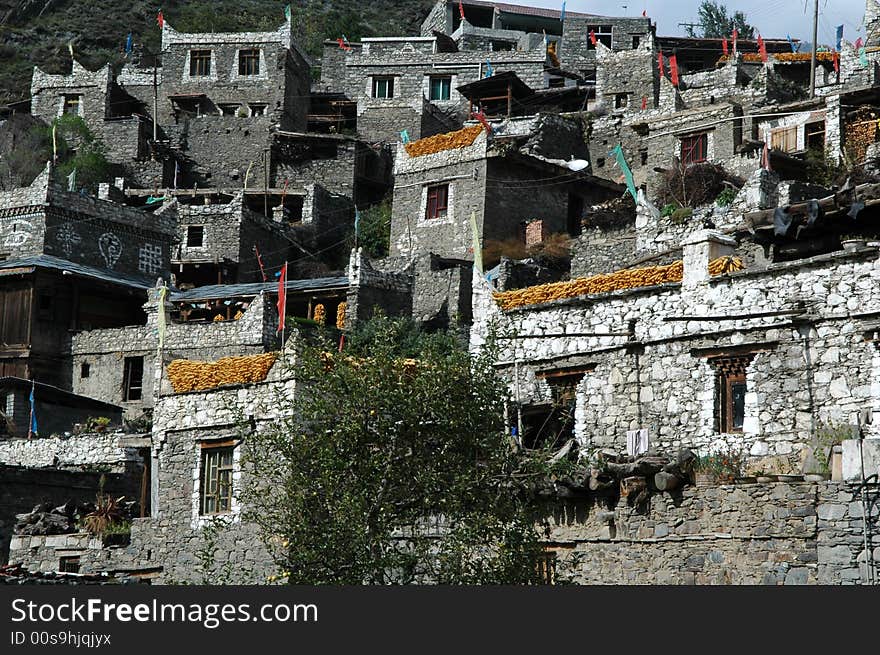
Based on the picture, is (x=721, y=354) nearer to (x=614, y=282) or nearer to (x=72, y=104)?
(x=614, y=282)

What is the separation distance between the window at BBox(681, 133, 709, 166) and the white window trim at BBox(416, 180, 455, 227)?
7751 mm

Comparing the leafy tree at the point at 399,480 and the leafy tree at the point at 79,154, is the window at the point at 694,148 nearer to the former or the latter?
the leafy tree at the point at 79,154

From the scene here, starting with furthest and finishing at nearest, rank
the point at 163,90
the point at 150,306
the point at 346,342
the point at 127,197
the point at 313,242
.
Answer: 1. the point at 163,90
2. the point at 127,197
3. the point at 313,242
4. the point at 150,306
5. the point at 346,342

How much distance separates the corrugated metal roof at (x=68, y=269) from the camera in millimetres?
43781

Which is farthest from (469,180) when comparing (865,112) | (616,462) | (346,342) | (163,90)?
(163,90)

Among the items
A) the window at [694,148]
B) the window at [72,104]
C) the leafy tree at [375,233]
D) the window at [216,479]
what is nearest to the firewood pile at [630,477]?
the window at [216,479]

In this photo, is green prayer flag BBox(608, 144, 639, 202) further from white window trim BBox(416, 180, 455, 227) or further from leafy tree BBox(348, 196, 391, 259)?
leafy tree BBox(348, 196, 391, 259)

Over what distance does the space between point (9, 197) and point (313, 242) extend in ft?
42.2

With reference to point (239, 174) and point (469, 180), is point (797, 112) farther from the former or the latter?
point (239, 174)

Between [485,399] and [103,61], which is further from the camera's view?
[103,61]

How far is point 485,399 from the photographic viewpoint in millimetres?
22047

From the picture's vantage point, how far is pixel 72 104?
71.3 metres

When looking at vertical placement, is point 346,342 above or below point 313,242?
below

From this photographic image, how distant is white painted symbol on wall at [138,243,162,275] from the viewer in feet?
158
